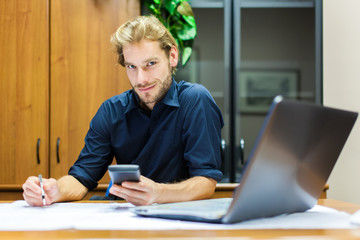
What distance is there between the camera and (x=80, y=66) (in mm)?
2176

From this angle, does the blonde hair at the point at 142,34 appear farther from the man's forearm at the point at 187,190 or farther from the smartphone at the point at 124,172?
the smartphone at the point at 124,172

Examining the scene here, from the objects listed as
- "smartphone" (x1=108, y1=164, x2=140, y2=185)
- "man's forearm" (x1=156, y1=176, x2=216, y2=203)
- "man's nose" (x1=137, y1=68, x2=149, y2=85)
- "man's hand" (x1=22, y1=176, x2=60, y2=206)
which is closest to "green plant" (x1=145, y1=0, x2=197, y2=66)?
"man's nose" (x1=137, y1=68, x2=149, y2=85)

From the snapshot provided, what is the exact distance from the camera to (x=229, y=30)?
2217 millimetres

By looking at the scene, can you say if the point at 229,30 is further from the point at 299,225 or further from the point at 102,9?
the point at 299,225

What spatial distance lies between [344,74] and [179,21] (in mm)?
929

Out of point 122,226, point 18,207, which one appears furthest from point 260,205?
point 18,207

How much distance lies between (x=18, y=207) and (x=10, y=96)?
133 cm

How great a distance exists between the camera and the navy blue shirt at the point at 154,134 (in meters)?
1.41

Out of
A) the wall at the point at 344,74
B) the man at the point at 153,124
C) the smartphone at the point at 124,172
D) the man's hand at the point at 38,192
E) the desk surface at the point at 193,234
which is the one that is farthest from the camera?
the wall at the point at 344,74

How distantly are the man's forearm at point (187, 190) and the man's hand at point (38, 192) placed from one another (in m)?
0.31

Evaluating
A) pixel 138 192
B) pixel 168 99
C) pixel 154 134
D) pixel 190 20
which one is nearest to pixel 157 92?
pixel 168 99

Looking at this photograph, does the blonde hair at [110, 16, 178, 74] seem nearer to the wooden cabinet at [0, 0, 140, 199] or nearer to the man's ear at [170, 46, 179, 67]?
the man's ear at [170, 46, 179, 67]

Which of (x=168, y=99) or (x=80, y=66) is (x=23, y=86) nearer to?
(x=80, y=66)

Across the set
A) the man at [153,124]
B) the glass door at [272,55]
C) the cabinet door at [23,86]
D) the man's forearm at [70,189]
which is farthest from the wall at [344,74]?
the cabinet door at [23,86]
